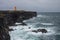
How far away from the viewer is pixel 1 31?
87.1ft

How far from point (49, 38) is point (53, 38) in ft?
3.44

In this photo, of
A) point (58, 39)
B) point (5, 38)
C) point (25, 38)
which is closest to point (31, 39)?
point (25, 38)

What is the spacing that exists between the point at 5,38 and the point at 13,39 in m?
7.51

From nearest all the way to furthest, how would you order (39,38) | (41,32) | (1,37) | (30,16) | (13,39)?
(1,37)
(13,39)
(39,38)
(41,32)
(30,16)

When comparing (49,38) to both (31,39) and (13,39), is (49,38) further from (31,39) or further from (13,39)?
(13,39)

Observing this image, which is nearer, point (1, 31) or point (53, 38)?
point (1, 31)

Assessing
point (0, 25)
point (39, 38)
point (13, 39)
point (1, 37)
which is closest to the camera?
point (1, 37)

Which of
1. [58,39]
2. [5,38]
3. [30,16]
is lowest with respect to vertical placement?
[30,16]

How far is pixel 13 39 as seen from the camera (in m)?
35.0

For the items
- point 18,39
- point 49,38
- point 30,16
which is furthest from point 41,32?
point 30,16

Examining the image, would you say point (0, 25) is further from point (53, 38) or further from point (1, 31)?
point (53, 38)

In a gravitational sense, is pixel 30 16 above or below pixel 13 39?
below

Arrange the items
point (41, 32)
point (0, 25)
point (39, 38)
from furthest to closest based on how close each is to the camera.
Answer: point (41, 32), point (39, 38), point (0, 25)

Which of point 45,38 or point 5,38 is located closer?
point 5,38
